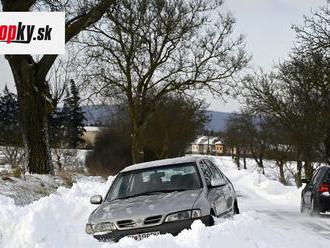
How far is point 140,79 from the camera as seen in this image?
3291cm

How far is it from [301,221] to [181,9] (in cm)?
1972

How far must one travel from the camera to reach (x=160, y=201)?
8.14 metres

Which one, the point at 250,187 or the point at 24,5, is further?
the point at 250,187

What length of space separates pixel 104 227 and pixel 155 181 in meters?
1.55

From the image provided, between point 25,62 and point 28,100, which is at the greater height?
point 25,62

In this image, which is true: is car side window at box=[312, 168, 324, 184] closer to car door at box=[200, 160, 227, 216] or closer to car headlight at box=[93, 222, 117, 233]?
car door at box=[200, 160, 227, 216]

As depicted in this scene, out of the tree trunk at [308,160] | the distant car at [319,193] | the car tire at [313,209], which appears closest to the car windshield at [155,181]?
the distant car at [319,193]

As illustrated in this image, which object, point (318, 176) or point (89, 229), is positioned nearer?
point (89, 229)

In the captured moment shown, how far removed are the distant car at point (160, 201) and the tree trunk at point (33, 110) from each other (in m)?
8.63

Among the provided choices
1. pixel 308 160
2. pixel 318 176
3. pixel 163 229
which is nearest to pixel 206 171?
pixel 163 229

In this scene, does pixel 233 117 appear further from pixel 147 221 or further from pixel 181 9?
pixel 147 221

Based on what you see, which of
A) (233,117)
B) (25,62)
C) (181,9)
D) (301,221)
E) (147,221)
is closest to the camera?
(147,221)

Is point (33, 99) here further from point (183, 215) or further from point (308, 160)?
point (308, 160)

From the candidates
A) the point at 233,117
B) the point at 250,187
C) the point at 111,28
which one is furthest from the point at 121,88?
the point at 233,117
